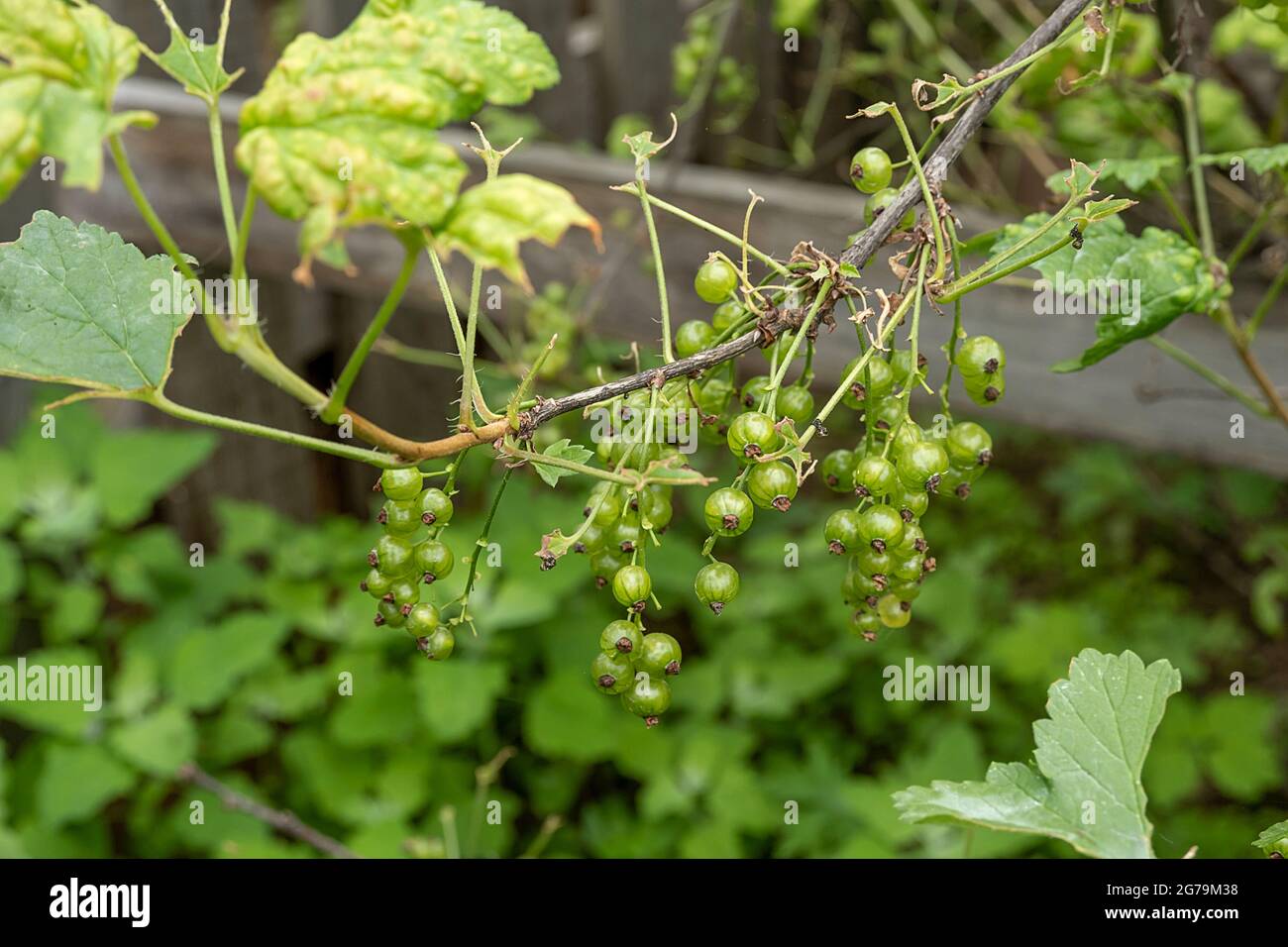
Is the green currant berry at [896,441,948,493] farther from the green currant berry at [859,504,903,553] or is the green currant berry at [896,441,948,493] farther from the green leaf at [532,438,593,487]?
the green leaf at [532,438,593,487]

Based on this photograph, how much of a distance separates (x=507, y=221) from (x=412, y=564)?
1.19 feet

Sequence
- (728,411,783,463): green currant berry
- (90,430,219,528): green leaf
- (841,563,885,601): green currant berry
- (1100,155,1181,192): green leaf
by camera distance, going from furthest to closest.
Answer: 1. (90,430,219,528): green leaf
2. (1100,155,1181,192): green leaf
3. (841,563,885,601): green currant berry
4. (728,411,783,463): green currant berry

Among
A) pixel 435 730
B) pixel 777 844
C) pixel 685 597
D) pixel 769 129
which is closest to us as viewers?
pixel 435 730

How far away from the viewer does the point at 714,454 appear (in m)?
3.26

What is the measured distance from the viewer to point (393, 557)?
0.86 meters

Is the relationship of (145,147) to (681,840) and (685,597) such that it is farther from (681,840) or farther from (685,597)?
(681,840)

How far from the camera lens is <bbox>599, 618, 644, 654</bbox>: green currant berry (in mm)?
841

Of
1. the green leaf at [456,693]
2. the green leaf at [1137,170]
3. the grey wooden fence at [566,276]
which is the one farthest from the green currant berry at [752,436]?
the green leaf at [456,693]

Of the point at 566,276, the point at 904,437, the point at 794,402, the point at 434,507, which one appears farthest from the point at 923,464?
the point at 566,276

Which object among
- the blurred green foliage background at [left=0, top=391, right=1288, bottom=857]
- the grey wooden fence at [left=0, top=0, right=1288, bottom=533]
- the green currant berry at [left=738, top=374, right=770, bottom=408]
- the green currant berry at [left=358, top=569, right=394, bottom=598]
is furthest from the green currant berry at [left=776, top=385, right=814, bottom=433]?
the blurred green foliage background at [left=0, top=391, right=1288, bottom=857]

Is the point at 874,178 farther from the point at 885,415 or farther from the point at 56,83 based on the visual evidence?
the point at 56,83

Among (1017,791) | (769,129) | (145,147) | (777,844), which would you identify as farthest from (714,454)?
(1017,791)

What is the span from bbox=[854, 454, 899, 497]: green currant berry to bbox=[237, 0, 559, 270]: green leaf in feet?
1.17

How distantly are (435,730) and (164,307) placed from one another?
1.59 meters
